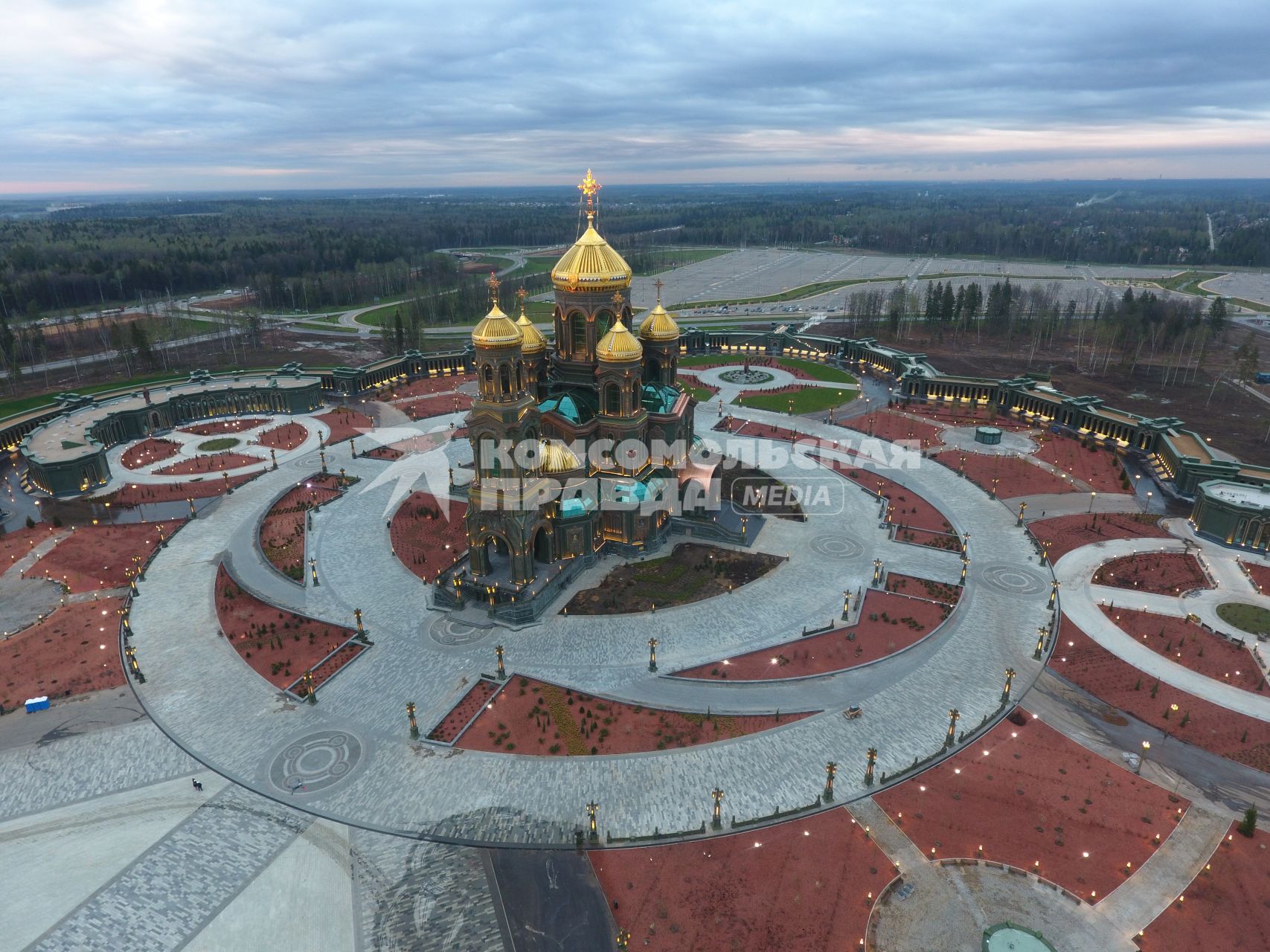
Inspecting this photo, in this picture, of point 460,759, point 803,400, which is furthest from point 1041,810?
point 803,400

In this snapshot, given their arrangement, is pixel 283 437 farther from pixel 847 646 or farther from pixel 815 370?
pixel 815 370

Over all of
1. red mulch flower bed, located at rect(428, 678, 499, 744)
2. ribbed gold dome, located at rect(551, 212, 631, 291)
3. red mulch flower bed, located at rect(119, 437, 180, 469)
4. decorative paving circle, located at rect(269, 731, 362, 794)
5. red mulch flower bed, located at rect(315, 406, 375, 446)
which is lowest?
decorative paving circle, located at rect(269, 731, 362, 794)

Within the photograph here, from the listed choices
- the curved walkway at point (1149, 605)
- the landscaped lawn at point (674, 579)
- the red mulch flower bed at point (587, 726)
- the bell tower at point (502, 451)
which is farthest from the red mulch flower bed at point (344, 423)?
the curved walkway at point (1149, 605)

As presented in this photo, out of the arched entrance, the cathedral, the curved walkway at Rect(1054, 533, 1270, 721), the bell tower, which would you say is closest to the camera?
the curved walkway at Rect(1054, 533, 1270, 721)

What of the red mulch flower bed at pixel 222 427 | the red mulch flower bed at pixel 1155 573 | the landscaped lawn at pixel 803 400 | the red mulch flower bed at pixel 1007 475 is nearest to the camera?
the red mulch flower bed at pixel 1155 573

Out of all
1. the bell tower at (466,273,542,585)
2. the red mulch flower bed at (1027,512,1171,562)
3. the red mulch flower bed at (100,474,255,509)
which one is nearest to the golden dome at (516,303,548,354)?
the bell tower at (466,273,542,585)

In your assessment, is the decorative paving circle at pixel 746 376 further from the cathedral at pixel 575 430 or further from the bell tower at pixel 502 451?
the bell tower at pixel 502 451

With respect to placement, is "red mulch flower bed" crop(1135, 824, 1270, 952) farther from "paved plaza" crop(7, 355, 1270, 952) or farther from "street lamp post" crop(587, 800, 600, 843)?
"street lamp post" crop(587, 800, 600, 843)
